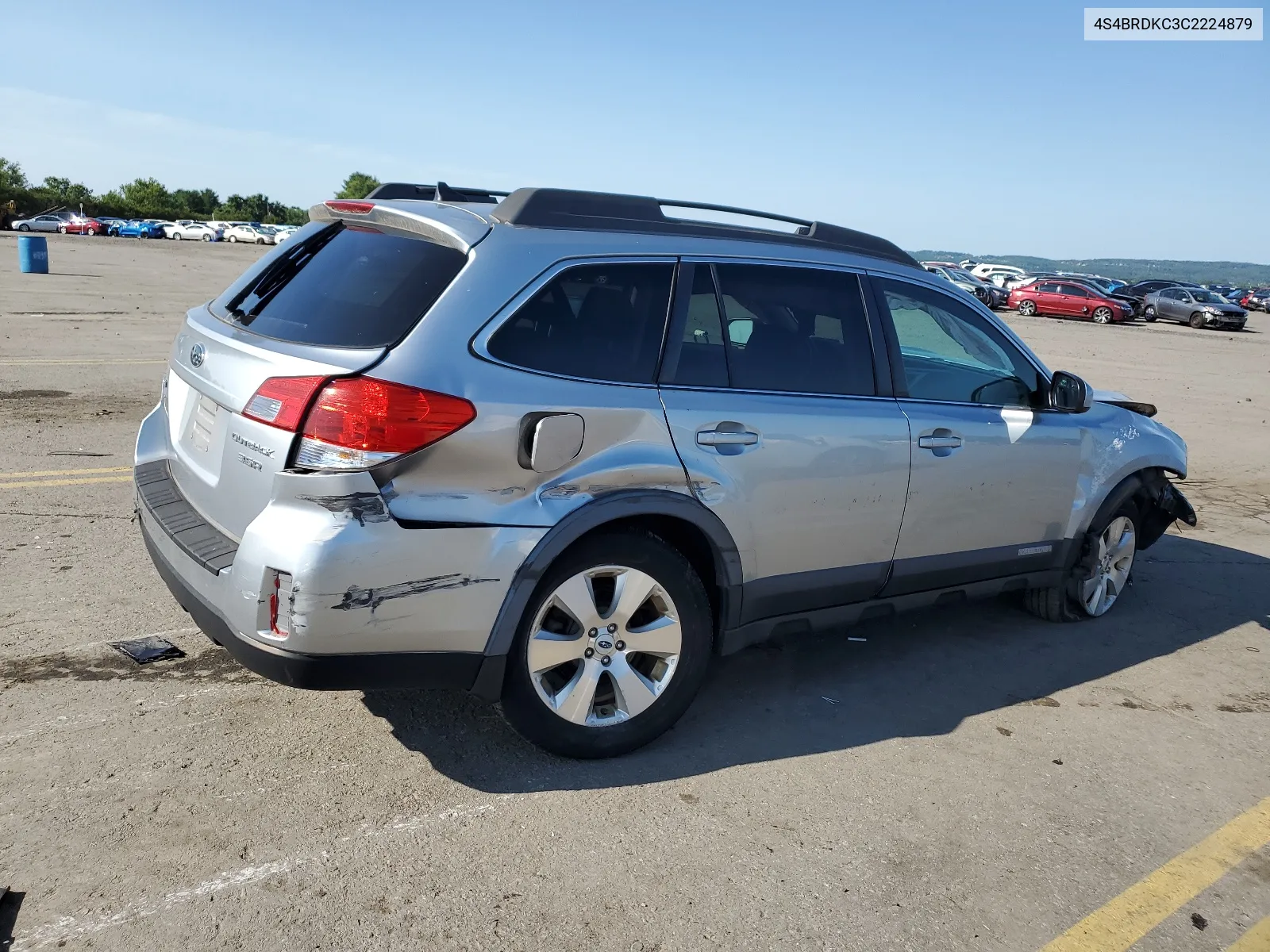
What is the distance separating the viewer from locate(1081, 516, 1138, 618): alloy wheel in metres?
5.52

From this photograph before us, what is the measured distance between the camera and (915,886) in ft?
10.3

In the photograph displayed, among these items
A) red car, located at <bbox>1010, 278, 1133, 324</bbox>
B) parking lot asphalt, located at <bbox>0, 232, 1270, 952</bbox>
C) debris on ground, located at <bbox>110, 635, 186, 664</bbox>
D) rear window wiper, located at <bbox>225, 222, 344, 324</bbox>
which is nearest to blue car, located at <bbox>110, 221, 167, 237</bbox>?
red car, located at <bbox>1010, 278, 1133, 324</bbox>

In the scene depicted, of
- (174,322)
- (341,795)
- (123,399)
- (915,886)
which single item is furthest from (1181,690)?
(174,322)

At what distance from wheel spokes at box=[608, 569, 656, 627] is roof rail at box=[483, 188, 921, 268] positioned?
48.0 inches

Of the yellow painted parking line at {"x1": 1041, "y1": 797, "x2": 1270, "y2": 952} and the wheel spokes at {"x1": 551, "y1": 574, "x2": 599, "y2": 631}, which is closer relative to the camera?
the yellow painted parking line at {"x1": 1041, "y1": 797, "x2": 1270, "y2": 952}

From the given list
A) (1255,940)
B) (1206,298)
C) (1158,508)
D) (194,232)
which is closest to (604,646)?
(1255,940)

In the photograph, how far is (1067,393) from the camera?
5.02m

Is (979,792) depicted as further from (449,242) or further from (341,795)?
(449,242)

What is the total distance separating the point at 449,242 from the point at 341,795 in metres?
1.81

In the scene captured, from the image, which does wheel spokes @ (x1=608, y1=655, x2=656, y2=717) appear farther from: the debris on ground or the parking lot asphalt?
the debris on ground

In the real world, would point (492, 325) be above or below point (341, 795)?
above

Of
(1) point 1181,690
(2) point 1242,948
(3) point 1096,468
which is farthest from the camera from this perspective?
(3) point 1096,468

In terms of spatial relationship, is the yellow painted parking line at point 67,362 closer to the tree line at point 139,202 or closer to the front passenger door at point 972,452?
the front passenger door at point 972,452

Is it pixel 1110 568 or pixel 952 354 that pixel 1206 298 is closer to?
pixel 1110 568
